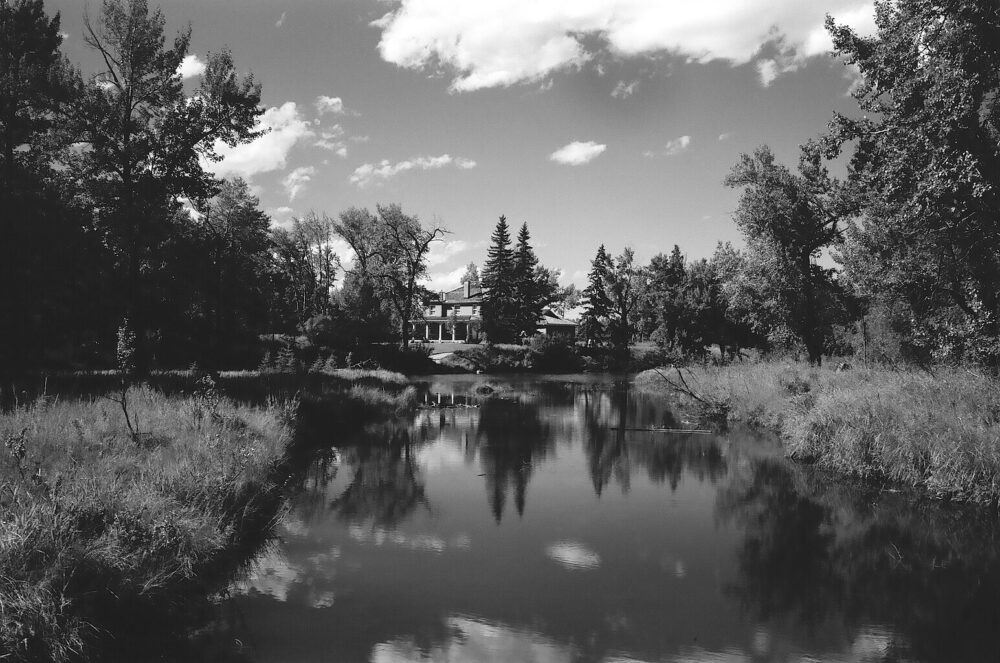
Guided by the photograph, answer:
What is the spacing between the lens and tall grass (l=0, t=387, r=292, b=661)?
572cm

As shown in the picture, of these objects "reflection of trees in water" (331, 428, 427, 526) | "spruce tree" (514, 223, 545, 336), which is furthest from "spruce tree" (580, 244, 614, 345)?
"reflection of trees in water" (331, 428, 427, 526)

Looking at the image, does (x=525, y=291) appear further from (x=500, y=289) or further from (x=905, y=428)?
(x=905, y=428)

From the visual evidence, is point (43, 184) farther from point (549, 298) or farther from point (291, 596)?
point (549, 298)

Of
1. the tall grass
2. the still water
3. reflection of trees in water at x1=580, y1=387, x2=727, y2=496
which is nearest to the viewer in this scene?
the tall grass

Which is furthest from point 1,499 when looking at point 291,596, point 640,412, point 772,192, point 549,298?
point 549,298

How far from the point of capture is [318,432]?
1959 centimetres

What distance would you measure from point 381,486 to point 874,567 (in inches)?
379

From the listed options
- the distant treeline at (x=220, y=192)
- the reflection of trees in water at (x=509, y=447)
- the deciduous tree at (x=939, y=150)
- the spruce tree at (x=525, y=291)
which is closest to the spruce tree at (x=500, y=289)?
the spruce tree at (x=525, y=291)

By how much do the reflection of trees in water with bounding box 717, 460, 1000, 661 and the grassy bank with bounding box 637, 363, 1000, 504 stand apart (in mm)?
775

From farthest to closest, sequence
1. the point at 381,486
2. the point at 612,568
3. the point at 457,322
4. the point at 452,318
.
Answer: the point at 457,322, the point at 452,318, the point at 381,486, the point at 612,568

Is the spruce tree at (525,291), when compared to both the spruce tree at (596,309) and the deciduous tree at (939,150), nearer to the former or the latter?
the spruce tree at (596,309)

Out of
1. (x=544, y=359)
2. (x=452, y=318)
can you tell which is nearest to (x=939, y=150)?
(x=544, y=359)

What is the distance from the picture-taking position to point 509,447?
19.6 metres

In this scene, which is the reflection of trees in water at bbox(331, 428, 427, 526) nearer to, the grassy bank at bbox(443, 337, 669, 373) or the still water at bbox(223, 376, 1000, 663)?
the still water at bbox(223, 376, 1000, 663)
